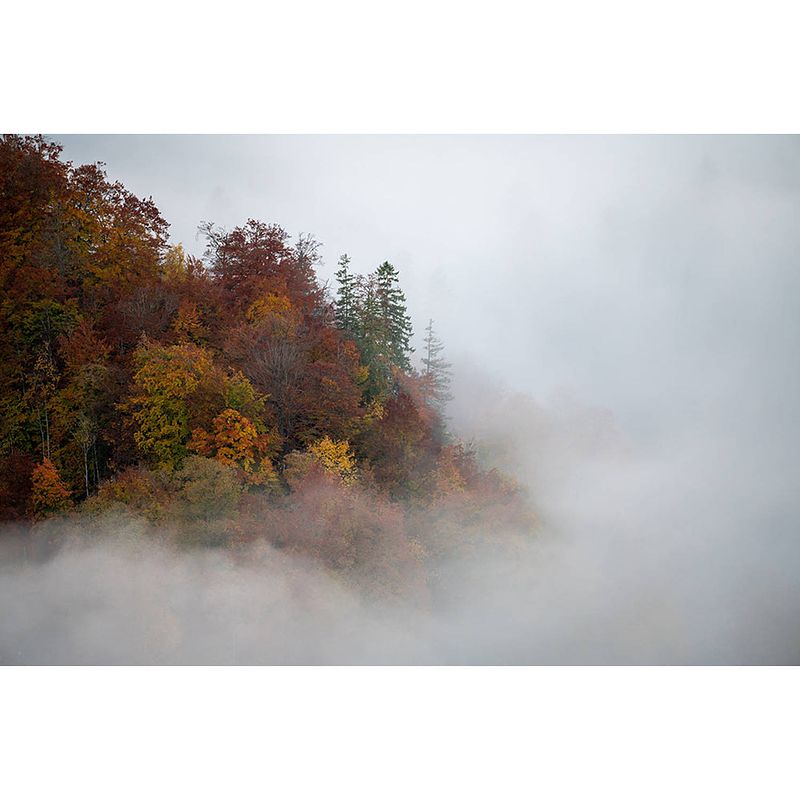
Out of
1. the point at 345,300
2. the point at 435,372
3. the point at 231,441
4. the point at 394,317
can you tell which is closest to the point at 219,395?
the point at 231,441

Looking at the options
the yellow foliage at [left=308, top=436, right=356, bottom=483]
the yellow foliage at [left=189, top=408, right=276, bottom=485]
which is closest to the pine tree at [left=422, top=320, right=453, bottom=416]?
the yellow foliage at [left=308, top=436, right=356, bottom=483]

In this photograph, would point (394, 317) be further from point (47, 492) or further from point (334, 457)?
point (47, 492)

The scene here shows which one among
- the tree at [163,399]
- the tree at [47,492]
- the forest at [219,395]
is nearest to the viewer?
the tree at [47,492]

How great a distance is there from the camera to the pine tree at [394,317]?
13.7 meters

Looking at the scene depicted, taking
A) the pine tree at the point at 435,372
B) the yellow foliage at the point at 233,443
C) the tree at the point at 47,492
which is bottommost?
the tree at the point at 47,492

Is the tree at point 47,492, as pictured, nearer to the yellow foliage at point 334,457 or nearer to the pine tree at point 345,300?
the yellow foliage at point 334,457

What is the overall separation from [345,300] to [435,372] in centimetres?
305

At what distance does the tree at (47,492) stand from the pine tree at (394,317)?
26.2 ft

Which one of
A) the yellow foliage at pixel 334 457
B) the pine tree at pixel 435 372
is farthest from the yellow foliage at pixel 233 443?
the pine tree at pixel 435 372

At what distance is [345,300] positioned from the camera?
48.9 ft

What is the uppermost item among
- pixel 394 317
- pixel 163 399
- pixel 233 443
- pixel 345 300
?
pixel 345 300

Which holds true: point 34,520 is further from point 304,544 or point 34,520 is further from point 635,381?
point 635,381

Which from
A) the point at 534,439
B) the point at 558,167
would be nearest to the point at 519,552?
the point at 534,439

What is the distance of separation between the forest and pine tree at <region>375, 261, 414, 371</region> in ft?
0.13
